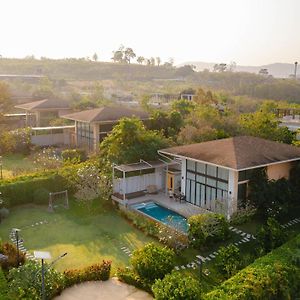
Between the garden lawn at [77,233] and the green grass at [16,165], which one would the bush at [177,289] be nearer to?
the garden lawn at [77,233]

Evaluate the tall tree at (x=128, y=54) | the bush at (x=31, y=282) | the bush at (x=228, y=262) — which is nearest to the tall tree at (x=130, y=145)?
the bush at (x=228, y=262)

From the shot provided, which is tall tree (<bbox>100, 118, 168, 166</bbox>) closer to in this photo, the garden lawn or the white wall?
the white wall

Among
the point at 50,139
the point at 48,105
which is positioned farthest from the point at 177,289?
the point at 48,105

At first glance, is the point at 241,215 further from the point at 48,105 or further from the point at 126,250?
the point at 48,105

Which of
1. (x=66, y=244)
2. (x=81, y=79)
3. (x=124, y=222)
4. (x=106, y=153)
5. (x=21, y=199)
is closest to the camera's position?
(x=66, y=244)

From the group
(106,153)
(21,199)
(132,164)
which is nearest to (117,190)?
(132,164)

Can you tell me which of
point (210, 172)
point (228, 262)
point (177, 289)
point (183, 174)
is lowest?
point (228, 262)

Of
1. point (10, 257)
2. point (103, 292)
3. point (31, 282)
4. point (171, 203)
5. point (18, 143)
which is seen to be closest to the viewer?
point (31, 282)

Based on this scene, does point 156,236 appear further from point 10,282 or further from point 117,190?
point 10,282
